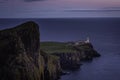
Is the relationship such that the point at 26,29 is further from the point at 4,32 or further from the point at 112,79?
the point at 112,79

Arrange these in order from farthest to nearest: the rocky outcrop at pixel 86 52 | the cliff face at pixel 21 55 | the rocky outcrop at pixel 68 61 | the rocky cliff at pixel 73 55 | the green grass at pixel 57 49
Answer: the rocky outcrop at pixel 86 52 < the green grass at pixel 57 49 < the rocky cliff at pixel 73 55 < the rocky outcrop at pixel 68 61 < the cliff face at pixel 21 55

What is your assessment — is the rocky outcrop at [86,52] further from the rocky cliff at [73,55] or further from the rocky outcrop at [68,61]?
the rocky outcrop at [68,61]

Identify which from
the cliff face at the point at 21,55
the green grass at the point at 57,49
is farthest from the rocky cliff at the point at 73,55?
the cliff face at the point at 21,55

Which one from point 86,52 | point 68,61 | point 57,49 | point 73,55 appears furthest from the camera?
point 86,52

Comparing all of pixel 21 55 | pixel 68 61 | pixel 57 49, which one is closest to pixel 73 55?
pixel 68 61

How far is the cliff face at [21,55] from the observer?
8031 cm

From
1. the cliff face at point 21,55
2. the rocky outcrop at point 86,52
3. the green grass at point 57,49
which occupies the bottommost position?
the rocky outcrop at point 86,52

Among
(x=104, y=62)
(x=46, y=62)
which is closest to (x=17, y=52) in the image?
(x=46, y=62)

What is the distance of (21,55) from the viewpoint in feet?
271

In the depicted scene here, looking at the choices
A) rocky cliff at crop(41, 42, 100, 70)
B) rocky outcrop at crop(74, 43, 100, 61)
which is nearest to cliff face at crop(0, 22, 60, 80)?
rocky cliff at crop(41, 42, 100, 70)

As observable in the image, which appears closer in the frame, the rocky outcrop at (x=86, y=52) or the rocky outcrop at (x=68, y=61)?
the rocky outcrop at (x=68, y=61)

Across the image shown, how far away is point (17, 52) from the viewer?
82312 millimetres

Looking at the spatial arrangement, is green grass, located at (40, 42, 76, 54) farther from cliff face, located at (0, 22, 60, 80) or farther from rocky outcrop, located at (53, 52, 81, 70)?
cliff face, located at (0, 22, 60, 80)

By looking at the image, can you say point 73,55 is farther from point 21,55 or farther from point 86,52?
point 21,55
